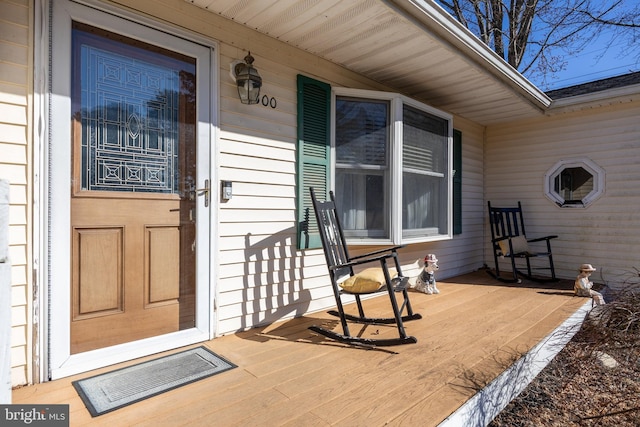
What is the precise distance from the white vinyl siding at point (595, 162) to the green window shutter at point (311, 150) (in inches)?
135

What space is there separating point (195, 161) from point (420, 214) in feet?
8.10

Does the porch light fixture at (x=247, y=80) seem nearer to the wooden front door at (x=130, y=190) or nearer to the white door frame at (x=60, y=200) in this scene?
the wooden front door at (x=130, y=190)

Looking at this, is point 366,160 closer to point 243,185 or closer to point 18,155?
point 243,185

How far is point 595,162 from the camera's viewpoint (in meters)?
4.58

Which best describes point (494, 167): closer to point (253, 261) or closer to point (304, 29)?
point (304, 29)

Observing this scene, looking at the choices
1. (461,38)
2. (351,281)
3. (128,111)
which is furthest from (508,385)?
(128,111)

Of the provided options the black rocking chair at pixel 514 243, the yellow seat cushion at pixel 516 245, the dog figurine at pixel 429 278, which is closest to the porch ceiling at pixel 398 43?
the black rocking chair at pixel 514 243

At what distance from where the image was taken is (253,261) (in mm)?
2799

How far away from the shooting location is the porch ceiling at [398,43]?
2496 mm

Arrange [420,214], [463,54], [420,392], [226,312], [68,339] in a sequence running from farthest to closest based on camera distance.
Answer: [420,214] < [463,54] < [226,312] < [68,339] < [420,392]

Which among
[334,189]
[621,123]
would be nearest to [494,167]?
[621,123]

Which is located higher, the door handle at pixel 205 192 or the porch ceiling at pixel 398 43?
the porch ceiling at pixel 398 43

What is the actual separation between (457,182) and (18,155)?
4.61 meters

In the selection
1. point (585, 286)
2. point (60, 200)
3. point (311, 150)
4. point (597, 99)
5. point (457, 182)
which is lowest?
point (585, 286)
